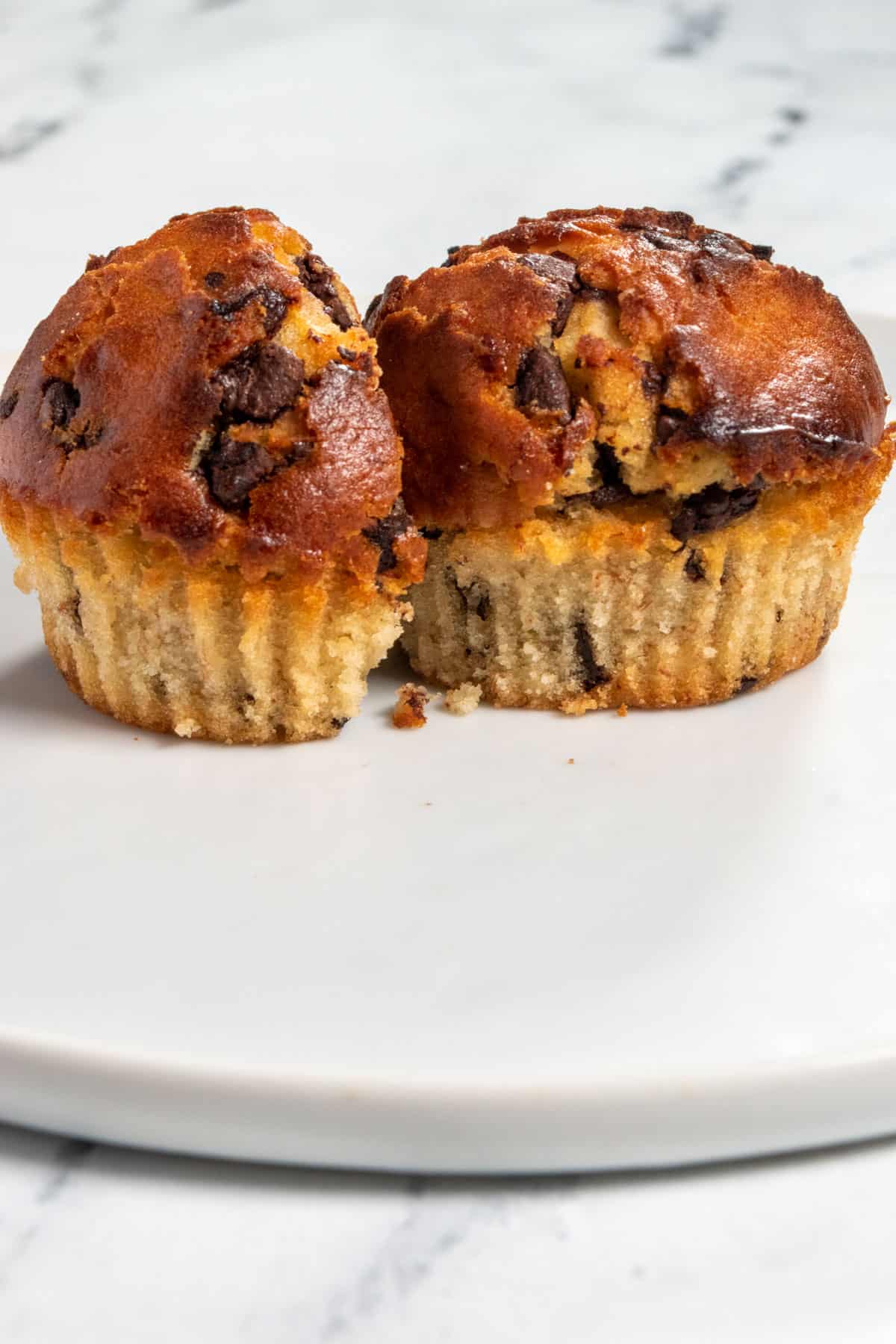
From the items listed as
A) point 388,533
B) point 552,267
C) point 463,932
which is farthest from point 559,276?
point 463,932

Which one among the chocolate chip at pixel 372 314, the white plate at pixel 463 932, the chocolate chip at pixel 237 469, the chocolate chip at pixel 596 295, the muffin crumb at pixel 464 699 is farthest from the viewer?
the chocolate chip at pixel 372 314

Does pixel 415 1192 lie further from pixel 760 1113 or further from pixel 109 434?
pixel 109 434

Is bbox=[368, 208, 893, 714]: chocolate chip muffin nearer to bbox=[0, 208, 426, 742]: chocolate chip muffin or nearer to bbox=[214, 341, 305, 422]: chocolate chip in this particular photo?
bbox=[0, 208, 426, 742]: chocolate chip muffin

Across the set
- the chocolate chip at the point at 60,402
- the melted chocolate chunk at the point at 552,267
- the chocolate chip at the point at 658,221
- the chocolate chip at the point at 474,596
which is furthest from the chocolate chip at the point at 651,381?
the chocolate chip at the point at 60,402

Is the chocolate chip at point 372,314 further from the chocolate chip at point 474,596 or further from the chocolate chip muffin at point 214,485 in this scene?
the chocolate chip at point 474,596

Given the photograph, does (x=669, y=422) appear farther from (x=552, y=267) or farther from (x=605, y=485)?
(x=552, y=267)

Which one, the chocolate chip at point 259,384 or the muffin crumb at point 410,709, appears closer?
the chocolate chip at point 259,384

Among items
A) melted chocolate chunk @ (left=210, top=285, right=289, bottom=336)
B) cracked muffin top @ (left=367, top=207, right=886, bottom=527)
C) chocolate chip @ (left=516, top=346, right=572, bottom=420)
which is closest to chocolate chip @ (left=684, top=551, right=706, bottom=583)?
cracked muffin top @ (left=367, top=207, right=886, bottom=527)
